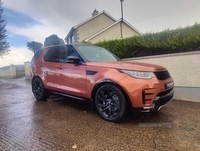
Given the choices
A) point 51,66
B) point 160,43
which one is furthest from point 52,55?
point 160,43

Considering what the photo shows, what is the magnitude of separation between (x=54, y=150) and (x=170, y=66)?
4303mm

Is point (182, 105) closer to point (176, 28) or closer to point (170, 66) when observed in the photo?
point (170, 66)

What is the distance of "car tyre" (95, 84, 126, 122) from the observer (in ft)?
9.26

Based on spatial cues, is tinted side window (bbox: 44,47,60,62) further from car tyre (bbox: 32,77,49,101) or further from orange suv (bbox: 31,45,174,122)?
car tyre (bbox: 32,77,49,101)

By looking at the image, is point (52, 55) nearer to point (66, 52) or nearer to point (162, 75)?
point (66, 52)

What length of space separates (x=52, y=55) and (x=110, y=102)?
7.99ft

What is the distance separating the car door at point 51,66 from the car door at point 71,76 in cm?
16

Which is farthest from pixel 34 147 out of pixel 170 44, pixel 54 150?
pixel 170 44

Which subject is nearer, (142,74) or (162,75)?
(142,74)

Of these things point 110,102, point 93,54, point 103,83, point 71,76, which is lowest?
point 110,102

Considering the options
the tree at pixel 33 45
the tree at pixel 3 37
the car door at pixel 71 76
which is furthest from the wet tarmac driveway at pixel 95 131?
the tree at pixel 33 45

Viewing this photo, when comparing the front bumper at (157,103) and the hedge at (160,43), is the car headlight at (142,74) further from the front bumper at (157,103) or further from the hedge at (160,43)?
the hedge at (160,43)

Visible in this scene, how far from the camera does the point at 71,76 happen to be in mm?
3637

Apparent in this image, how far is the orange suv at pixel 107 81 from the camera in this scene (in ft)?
8.79
